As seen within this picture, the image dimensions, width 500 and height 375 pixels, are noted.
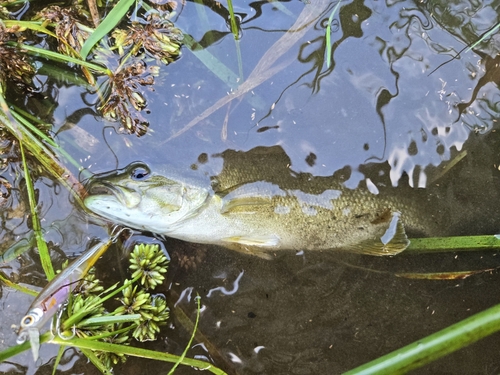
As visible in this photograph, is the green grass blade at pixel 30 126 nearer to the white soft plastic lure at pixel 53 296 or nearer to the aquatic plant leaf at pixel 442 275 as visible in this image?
the white soft plastic lure at pixel 53 296

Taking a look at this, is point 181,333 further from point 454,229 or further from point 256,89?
point 454,229

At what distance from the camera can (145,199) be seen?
3125mm

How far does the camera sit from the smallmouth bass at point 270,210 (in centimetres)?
324

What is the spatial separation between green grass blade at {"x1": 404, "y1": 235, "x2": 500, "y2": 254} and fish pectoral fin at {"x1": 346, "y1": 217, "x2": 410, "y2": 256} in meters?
0.08

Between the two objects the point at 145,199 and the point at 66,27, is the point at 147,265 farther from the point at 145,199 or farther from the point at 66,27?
the point at 66,27

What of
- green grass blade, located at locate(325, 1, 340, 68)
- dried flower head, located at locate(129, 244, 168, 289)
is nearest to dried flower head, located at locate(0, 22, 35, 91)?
dried flower head, located at locate(129, 244, 168, 289)

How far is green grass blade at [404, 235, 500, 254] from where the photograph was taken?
3295 millimetres

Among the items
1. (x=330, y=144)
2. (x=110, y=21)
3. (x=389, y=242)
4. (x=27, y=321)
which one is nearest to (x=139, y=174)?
(x=110, y=21)

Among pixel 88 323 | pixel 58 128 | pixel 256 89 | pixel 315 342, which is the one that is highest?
pixel 256 89

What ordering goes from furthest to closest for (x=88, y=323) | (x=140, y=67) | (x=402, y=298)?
(x=402, y=298) → (x=140, y=67) → (x=88, y=323)

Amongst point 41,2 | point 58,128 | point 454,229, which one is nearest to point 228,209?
point 58,128

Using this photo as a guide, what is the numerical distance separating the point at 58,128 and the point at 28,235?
916 mm

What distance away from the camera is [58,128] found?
3.44m

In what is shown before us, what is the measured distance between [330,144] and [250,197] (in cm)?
85
